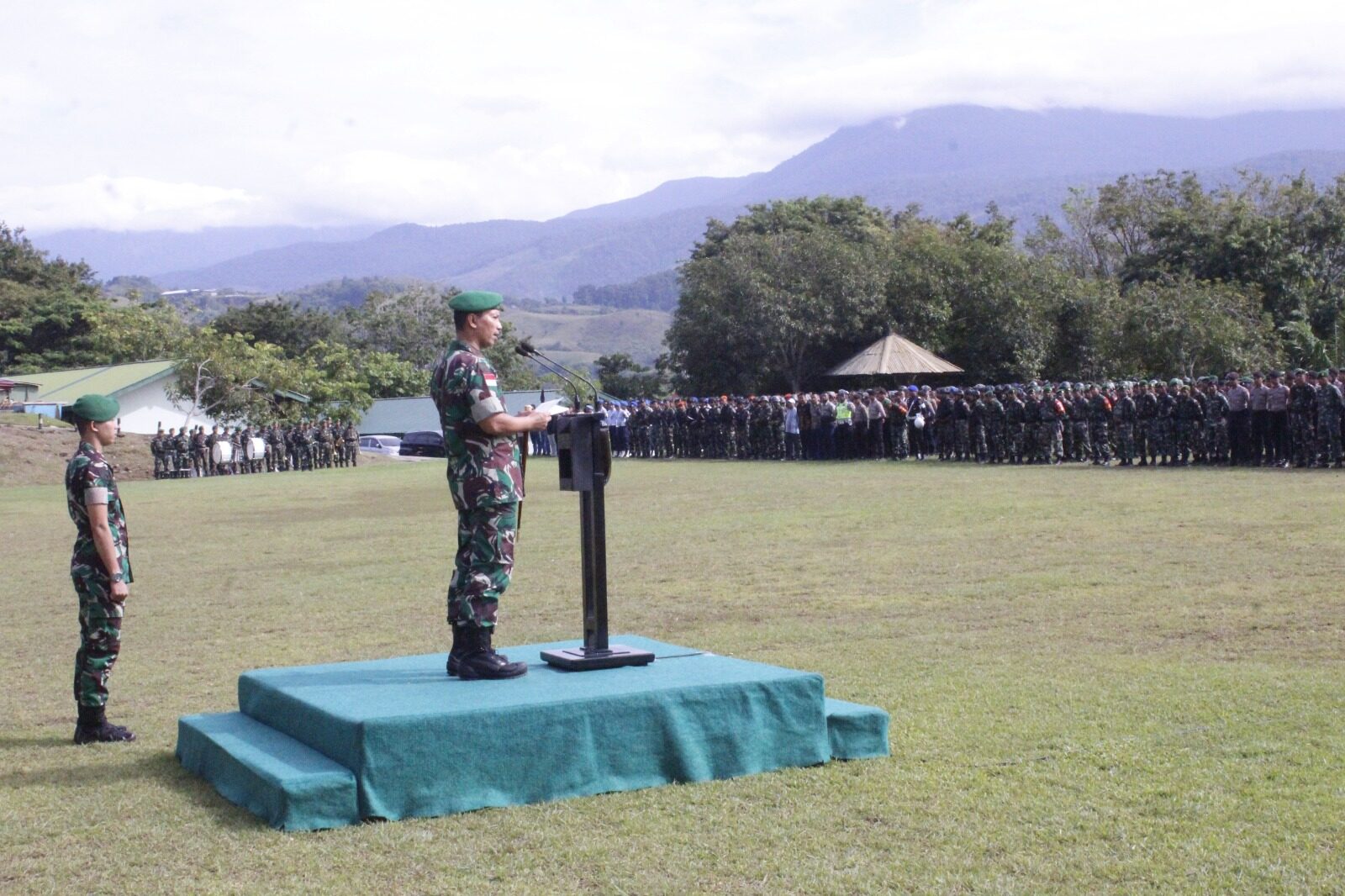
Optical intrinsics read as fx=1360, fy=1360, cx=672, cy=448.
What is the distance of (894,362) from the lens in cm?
3953

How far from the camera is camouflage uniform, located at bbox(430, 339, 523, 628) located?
5.69 metres

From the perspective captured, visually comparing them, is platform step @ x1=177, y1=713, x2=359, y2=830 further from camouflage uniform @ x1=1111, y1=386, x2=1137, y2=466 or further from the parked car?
the parked car

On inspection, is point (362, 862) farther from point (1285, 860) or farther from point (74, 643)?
point (74, 643)

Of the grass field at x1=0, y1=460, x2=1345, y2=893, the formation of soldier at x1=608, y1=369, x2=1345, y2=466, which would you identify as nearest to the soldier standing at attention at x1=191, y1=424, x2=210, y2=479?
the formation of soldier at x1=608, y1=369, x2=1345, y2=466

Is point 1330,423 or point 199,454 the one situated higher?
point 1330,423

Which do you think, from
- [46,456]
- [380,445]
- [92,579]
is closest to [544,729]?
[92,579]

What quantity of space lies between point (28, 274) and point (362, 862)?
2846 inches

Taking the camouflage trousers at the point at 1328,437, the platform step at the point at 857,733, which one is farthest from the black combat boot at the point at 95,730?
the camouflage trousers at the point at 1328,437

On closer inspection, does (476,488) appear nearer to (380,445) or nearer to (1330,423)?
(1330,423)

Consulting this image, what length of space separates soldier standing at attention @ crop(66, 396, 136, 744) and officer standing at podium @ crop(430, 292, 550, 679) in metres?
1.77

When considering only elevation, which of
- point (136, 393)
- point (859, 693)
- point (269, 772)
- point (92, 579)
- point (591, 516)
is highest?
point (136, 393)

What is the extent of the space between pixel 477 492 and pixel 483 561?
30 cm

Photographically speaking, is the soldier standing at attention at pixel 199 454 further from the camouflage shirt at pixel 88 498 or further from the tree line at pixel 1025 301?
the camouflage shirt at pixel 88 498

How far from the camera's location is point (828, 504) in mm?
19094
